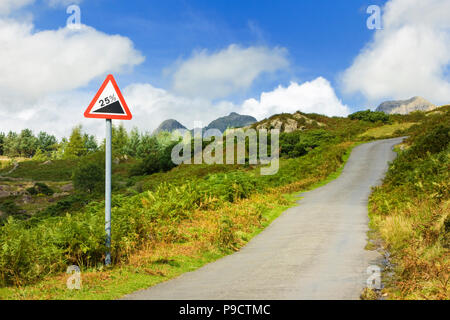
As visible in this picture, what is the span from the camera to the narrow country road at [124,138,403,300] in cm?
587

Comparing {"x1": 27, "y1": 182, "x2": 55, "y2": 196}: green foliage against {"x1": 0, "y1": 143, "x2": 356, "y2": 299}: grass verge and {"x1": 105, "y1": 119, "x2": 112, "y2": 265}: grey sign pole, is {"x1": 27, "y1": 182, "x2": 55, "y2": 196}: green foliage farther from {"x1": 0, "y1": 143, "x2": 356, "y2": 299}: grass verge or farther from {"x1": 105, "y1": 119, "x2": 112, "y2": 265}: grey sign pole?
{"x1": 105, "y1": 119, "x2": 112, "y2": 265}: grey sign pole

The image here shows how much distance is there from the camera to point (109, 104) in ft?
23.2

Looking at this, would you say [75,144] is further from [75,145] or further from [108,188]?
[108,188]

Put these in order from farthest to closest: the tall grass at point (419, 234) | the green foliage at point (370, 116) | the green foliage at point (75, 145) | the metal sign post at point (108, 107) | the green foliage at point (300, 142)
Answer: the green foliage at point (75, 145) < the green foliage at point (370, 116) < the green foliage at point (300, 142) < the metal sign post at point (108, 107) < the tall grass at point (419, 234)

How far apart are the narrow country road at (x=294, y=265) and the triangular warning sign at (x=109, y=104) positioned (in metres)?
3.33

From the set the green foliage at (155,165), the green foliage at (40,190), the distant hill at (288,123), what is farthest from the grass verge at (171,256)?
the distant hill at (288,123)

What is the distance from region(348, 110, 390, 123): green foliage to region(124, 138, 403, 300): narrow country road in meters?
53.9

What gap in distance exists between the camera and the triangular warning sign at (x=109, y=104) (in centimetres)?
698

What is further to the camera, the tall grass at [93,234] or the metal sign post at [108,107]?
the metal sign post at [108,107]

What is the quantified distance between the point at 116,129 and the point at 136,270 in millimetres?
103690

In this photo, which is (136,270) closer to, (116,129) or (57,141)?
(116,129)

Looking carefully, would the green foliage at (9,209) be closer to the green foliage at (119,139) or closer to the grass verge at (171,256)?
the grass verge at (171,256)

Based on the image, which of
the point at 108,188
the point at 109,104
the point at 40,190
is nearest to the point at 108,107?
the point at 109,104

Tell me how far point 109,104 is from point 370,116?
6571 cm
